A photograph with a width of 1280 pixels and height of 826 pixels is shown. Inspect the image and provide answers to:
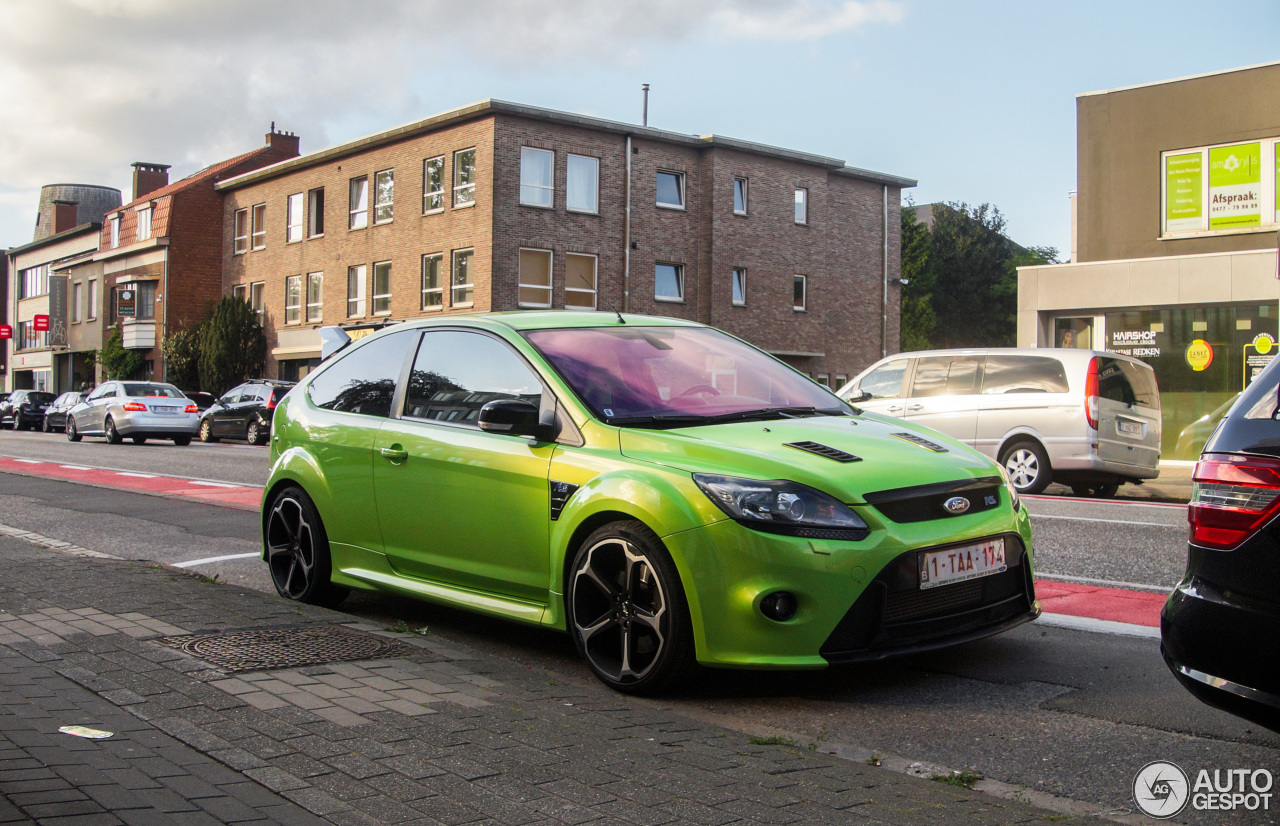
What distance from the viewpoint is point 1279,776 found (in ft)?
11.9

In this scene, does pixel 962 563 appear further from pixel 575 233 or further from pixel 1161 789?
pixel 575 233

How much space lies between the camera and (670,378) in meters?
5.53

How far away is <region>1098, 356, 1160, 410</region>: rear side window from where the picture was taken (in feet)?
46.9

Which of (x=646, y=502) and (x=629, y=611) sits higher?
(x=646, y=502)

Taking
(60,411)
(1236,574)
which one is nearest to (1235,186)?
(1236,574)

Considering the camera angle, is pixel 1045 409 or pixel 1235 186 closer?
pixel 1045 409

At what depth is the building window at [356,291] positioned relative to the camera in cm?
4169

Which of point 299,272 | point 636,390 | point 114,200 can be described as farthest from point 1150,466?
point 114,200

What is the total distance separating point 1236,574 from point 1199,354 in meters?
20.5

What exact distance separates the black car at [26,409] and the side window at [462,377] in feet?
139

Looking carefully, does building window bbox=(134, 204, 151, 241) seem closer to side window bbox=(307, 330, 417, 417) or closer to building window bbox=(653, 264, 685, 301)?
building window bbox=(653, 264, 685, 301)

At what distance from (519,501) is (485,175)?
103 feet

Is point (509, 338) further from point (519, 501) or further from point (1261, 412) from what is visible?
point (1261, 412)

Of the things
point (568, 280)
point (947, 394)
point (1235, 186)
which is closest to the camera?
point (947, 394)
